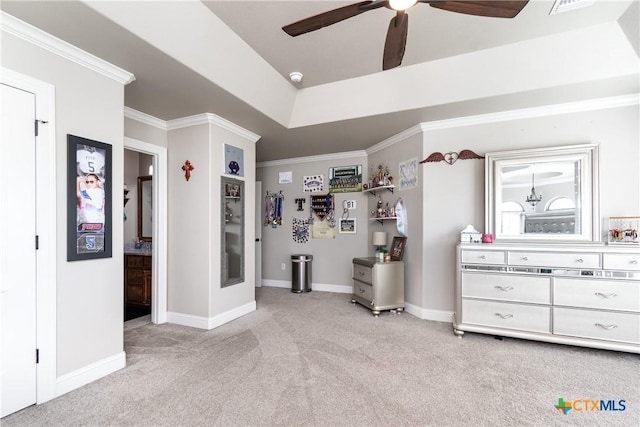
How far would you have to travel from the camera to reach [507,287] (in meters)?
3.09

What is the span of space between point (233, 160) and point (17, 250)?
2.31 m

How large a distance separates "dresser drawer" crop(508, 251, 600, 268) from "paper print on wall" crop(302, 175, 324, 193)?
326cm

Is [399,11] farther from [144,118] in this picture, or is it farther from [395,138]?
[144,118]

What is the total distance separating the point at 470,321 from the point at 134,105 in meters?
4.18

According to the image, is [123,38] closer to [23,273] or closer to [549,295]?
[23,273]

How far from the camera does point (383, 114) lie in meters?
3.58

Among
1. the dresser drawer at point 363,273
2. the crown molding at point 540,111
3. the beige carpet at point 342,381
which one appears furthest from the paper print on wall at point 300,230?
the crown molding at point 540,111

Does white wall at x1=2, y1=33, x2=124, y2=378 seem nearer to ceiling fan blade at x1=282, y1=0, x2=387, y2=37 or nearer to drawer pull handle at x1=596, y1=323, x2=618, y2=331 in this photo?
ceiling fan blade at x1=282, y1=0, x2=387, y2=37

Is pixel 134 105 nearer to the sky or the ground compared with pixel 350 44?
nearer to the ground

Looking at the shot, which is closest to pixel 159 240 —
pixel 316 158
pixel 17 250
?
pixel 17 250

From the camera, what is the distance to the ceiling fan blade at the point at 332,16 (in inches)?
69.3

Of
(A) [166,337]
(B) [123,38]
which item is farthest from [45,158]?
(A) [166,337]

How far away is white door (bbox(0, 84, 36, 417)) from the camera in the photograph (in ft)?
6.24

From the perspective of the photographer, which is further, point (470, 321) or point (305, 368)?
point (470, 321)
